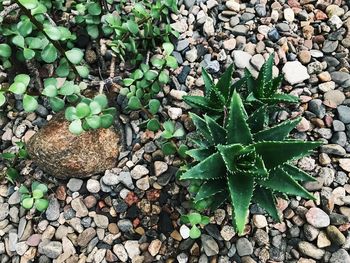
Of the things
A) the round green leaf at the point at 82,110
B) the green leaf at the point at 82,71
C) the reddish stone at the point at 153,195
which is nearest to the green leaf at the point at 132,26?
the green leaf at the point at 82,71

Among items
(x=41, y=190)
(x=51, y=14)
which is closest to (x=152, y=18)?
(x=51, y=14)

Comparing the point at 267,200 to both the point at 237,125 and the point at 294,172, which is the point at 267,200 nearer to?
the point at 294,172

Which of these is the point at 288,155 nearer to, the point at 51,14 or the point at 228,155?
the point at 228,155

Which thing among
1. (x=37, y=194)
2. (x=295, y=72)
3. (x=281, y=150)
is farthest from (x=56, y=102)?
(x=295, y=72)

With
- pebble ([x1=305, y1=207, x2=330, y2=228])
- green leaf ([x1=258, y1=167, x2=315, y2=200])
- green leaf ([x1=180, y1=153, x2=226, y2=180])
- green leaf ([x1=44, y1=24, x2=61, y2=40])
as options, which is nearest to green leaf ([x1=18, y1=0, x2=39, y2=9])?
green leaf ([x1=44, y1=24, x2=61, y2=40])

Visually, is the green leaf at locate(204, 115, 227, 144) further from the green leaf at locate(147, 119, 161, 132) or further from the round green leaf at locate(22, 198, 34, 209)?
the round green leaf at locate(22, 198, 34, 209)
